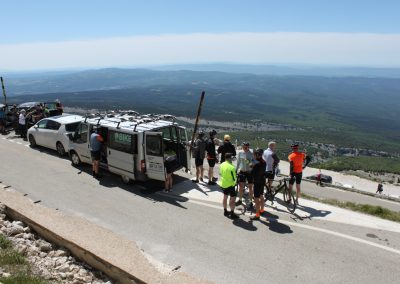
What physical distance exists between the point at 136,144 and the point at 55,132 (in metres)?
6.54

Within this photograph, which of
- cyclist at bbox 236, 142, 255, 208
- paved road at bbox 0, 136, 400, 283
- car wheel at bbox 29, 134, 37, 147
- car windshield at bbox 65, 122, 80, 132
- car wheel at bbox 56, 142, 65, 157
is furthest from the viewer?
car wheel at bbox 29, 134, 37, 147

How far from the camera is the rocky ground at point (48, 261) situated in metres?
6.24

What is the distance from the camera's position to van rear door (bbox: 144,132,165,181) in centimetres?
1118

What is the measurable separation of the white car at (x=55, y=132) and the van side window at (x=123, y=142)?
4.06 meters

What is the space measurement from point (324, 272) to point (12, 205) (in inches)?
280

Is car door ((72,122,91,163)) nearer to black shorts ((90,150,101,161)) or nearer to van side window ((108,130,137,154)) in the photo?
black shorts ((90,150,101,161))

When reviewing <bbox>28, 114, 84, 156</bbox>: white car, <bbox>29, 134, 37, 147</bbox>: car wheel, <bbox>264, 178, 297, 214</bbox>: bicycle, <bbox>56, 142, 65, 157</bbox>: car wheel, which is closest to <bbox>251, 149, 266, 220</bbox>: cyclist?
<bbox>264, 178, 297, 214</bbox>: bicycle

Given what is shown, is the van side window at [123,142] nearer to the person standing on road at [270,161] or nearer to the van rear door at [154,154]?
the van rear door at [154,154]

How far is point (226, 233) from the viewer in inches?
346

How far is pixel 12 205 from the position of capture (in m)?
8.66

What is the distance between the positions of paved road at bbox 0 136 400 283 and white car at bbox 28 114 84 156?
287 centimetres

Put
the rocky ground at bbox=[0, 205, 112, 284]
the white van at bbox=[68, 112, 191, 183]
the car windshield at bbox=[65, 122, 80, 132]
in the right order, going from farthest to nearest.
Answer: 1. the car windshield at bbox=[65, 122, 80, 132]
2. the white van at bbox=[68, 112, 191, 183]
3. the rocky ground at bbox=[0, 205, 112, 284]

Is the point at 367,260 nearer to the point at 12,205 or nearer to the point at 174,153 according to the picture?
the point at 174,153

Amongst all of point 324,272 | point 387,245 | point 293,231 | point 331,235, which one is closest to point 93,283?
point 324,272
